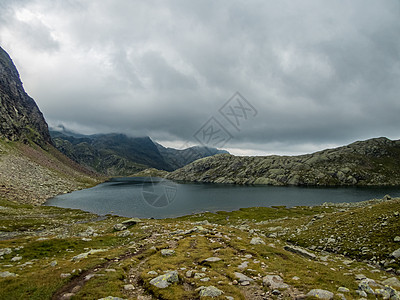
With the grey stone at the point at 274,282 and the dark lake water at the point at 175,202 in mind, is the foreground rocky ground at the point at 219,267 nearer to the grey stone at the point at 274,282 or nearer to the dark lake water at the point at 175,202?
the grey stone at the point at 274,282

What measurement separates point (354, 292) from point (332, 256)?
15.5m

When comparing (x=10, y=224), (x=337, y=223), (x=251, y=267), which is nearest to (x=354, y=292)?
(x=251, y=267)

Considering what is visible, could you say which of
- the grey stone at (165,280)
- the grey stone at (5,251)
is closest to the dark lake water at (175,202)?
the grey stone at (5,251)

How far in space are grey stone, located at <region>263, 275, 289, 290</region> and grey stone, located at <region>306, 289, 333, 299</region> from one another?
1.81 meters

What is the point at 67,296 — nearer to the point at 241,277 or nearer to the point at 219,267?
the point at 219,267

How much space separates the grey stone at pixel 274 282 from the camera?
13635mm

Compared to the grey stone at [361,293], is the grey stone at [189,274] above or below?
below

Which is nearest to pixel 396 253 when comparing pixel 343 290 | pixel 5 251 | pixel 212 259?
pixel 343 290

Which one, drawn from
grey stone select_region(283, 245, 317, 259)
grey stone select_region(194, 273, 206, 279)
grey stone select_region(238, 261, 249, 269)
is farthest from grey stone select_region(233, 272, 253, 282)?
grey stone select_region(283, 245, 317, 259)

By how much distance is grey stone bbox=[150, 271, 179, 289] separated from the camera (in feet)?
46.5

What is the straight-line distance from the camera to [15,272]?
18.5 m

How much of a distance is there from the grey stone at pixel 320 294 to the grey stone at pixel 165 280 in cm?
915

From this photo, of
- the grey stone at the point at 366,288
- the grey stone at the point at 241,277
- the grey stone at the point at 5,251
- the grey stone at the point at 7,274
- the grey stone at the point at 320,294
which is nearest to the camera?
the grey stone at the point at 320,294

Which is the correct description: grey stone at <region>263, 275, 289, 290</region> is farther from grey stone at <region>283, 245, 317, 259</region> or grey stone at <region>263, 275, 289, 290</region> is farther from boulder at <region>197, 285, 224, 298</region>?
grey stone at <region>283, 245, 317, 259</region>
